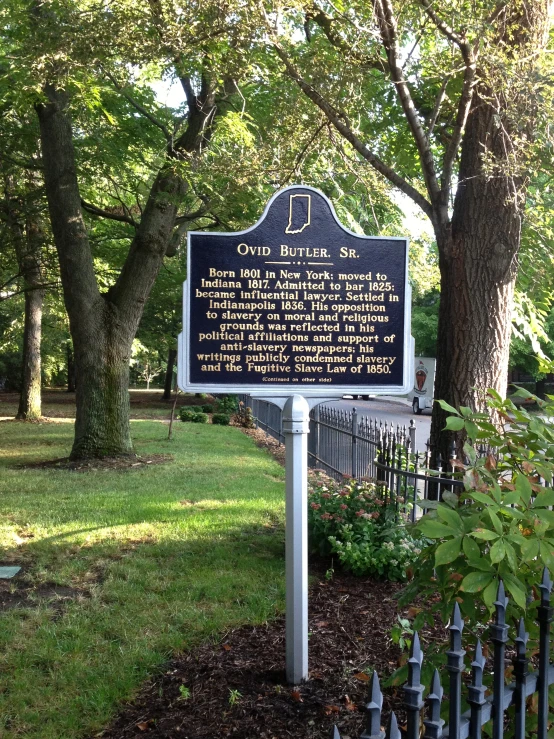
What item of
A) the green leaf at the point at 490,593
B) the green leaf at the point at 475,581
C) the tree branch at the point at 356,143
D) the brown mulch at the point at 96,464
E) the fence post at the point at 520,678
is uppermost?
the tree branch at the point at 356,143

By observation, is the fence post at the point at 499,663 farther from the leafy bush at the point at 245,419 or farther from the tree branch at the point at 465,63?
the leafy bush at the point at 245,419

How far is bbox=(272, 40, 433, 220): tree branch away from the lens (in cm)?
648

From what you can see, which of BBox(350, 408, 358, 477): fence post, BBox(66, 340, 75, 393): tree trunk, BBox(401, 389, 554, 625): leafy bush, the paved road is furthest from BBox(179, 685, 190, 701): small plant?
BBox(66, 340, 75, 393): tree trunk

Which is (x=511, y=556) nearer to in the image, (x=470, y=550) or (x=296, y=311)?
(x=470, y=550)

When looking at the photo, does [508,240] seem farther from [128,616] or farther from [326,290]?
[128,616]

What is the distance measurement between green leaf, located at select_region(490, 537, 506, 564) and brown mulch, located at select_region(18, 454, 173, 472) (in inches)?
378

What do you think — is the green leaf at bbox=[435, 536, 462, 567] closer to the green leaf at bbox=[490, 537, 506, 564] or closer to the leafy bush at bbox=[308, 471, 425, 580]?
the green leaf at bbox=[490, 537, 506, 564]

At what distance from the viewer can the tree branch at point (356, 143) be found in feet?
21.2

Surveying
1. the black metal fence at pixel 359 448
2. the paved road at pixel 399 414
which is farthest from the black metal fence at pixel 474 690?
the paved road at pixel 399 414

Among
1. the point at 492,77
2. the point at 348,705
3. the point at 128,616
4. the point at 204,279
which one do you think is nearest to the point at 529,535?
the point at 348,705

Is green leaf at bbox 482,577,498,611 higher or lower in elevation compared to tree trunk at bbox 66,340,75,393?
lower

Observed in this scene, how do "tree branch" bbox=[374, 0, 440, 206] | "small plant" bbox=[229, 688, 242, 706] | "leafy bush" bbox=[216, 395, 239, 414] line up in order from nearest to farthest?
"small plant" bbox=[229, 688, 242, 706]
"tree branch" bbox=[374, 0, 440, 206]
"leafy bush" bbox=[216, 395, 239, 414]

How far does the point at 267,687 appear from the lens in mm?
3756

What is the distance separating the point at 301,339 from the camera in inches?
165
